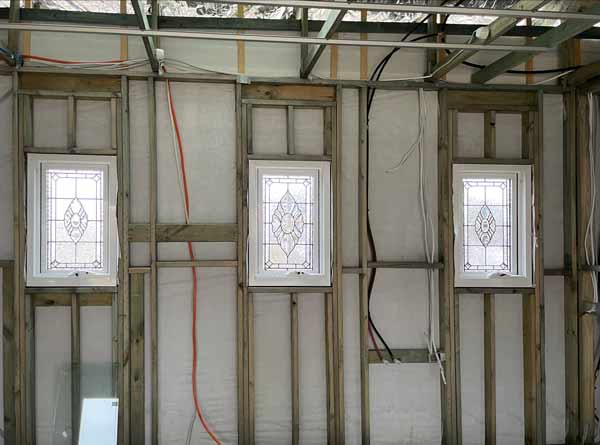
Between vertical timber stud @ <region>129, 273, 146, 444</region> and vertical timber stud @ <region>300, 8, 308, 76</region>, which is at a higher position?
vertical timber stud @ <region>300, 8, 308, 76</region>

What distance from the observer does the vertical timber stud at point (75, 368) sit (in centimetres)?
367

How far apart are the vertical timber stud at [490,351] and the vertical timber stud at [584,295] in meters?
0.67

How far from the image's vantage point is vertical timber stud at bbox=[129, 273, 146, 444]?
146 inches

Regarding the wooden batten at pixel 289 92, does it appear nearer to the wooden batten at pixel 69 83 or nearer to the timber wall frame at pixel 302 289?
the timber wall frame at pixel 302 289

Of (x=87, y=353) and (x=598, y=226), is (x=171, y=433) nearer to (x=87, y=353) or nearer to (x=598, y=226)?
(x=87, y=353)

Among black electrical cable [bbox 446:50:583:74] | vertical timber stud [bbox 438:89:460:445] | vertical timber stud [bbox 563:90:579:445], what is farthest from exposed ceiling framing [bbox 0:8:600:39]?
vertical timber stud [bbox 563:90:579:445]

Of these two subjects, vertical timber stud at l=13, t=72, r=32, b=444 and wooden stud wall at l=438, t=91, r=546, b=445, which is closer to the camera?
vertical timber stud at l=13, t=72, r=32, b=444

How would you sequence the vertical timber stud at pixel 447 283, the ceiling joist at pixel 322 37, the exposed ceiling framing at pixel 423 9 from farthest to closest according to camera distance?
the vertical timber stud at pixel 447 283, the ceiling joist at pixel 322 37, the exposed ceiling framing at pixel 423 9

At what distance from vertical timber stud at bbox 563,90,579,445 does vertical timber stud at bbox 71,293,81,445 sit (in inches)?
141

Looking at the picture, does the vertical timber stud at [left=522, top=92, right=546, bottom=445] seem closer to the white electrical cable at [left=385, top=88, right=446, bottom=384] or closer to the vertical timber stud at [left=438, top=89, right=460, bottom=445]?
the vertical timber stud at [left=438, top=89, right=460, bottom=445]

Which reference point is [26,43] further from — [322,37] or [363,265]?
[363,265]

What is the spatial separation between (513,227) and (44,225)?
3.42m

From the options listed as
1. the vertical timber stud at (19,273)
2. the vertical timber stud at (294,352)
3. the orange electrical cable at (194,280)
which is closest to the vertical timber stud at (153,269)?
the orange electrical cable at (194,280)

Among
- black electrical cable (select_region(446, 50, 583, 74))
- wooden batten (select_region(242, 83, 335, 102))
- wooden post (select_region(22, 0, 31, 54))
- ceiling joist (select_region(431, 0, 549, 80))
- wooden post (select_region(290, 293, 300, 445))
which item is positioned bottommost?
wooden post (select_region(290, 293, 300, 445))
